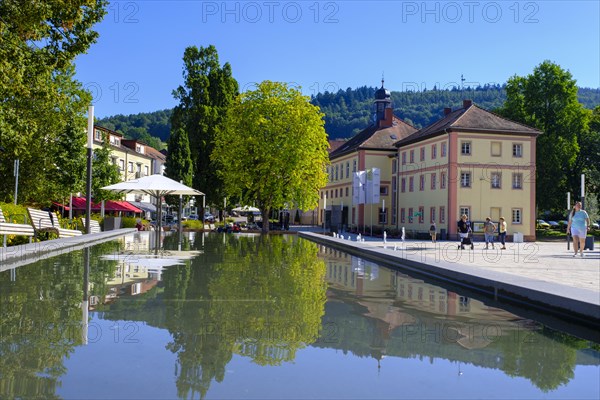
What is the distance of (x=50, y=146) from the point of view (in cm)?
3991

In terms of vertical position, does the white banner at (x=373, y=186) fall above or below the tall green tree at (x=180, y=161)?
below

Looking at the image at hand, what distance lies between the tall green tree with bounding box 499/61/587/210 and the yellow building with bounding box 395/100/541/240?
6507mm

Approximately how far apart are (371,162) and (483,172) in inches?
641

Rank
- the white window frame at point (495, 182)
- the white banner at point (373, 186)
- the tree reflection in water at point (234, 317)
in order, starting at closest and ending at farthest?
the tree reflection in water at point (234, 317)
the white banner at point (373, 186)
the white window frame at point (495, 182)

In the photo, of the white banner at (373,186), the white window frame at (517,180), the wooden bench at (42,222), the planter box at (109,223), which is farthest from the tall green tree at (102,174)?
the white window frame at (517,180)

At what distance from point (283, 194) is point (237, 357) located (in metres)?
41.6

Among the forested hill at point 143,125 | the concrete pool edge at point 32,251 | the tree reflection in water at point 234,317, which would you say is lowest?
the tree reflection in water at point 234,317

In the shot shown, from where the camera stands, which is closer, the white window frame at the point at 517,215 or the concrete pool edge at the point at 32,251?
the concrete pool edge at the point at 32,251

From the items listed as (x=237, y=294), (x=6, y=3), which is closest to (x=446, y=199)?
(x=6, y=3)

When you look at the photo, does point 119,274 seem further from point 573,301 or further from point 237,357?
point 573,301

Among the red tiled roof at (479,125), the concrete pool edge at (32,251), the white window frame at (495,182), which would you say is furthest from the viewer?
the white window frame at (495,182)

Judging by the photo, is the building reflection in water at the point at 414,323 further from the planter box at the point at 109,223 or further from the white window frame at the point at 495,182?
the white window frame at the point at 495,182

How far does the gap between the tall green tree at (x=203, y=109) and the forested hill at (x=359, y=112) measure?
5454cm

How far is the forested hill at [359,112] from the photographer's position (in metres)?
118
